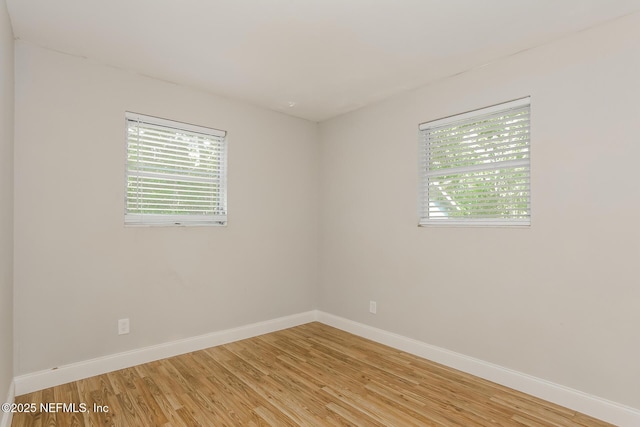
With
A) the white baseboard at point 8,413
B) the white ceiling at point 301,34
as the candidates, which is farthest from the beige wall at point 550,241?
the white baseboard at point 8,413

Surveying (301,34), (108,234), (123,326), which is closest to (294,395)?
(123,326)

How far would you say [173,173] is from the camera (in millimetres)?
3238

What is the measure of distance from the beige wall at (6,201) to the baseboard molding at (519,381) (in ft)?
9.47

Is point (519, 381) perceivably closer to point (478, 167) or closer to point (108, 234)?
point (478, 167)

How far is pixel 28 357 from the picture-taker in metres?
2.46

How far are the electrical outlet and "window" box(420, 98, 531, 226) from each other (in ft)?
8.99

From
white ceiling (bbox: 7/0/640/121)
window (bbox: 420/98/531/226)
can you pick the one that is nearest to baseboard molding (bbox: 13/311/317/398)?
window (bbox: 420/98/531/226)

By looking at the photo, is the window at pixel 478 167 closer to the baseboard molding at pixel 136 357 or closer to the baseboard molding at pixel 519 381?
the baseboard molding at pixel 519 381

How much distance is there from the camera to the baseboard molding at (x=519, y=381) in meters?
2.12

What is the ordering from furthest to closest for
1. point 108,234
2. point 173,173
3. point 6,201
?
point 173,173, point 108,234, point 6,201

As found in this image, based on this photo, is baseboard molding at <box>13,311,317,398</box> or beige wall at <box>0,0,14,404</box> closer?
beige wall at <box>0,0,14,404</box>

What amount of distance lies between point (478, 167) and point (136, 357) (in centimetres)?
326

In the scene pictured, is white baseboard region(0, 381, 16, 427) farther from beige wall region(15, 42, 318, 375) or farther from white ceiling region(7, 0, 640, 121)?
white ceiling region(7, 0, 640, 121)

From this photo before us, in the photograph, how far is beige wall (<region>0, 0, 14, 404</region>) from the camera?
190 cm
